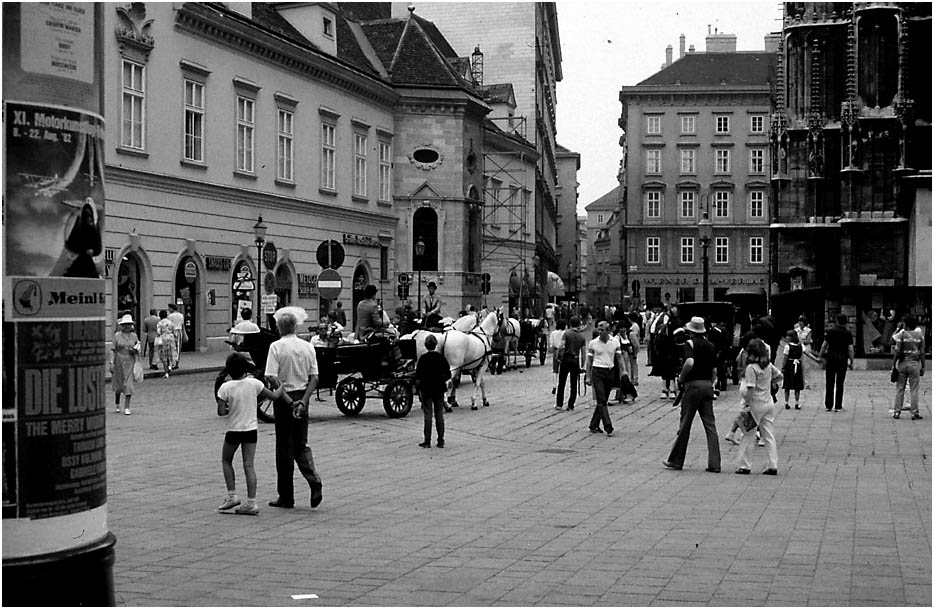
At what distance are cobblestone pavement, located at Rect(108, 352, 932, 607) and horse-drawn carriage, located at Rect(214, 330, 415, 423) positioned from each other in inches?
45.3

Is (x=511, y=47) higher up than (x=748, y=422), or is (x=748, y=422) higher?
(x=511, y=47)

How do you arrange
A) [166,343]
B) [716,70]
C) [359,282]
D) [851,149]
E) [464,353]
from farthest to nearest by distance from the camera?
1. [716,70]
2. [851,149]
3. [359,282]
4. [166,343]
5. [464,353]

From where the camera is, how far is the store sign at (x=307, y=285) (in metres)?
46.3

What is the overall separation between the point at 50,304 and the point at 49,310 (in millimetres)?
30

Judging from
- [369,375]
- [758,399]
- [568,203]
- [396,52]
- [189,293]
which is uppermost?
[396,52]

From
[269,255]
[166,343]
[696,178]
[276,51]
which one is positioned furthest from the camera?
[696,178]

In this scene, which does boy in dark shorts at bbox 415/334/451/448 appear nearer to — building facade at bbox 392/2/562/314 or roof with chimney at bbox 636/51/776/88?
building facade at bbox 392/2/562/314

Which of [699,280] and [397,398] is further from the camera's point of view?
[699,280]

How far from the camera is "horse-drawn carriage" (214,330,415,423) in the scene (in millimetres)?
21250

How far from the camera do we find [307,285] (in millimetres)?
46781

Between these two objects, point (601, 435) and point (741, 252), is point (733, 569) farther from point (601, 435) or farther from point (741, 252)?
point (741, 252)

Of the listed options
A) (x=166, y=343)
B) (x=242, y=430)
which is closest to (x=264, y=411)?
(x=242, y=430)

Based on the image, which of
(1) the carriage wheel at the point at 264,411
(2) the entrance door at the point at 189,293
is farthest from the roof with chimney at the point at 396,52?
(1) the carriage wheel at the point at 264,411

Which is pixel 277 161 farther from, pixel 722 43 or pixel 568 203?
pixel 568 203
